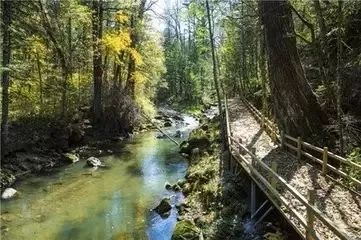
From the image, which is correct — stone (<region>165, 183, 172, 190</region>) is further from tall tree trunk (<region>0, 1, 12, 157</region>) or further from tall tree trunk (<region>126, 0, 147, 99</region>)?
tall tree trunk (<region>126, 0, 147, 99</region>)

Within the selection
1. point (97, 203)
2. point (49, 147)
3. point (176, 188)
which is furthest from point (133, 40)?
point (97, 203)

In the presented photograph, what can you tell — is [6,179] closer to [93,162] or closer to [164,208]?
[93,162]

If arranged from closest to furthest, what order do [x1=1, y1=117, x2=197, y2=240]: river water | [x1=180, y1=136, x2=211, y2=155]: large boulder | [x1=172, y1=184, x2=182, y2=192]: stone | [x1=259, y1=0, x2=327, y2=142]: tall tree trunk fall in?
[x1=1, y1=117, x2=197, y2=240]: river water, [x1=259, y1=0, x2=327, y2=142]: tall tree trunk, [x1=172, y1=184, x2=182, y2=192]: stone, [x1=180, y1=136, x2=211, y2=155]: large boulder

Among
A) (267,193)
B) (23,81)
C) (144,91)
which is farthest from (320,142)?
(144,91)

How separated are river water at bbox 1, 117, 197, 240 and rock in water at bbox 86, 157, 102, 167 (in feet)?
1.47

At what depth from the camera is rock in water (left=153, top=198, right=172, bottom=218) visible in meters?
13.7

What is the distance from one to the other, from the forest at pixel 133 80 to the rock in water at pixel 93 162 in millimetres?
270

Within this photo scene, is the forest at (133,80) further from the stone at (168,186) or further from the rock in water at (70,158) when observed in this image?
the stone at (168,186)

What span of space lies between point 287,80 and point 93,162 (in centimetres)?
1093

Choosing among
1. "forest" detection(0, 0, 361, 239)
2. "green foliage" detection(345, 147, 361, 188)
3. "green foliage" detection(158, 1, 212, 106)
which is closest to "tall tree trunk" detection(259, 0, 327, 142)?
"forest" detection(0, 0, 361, 239)

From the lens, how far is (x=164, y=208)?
46.0ft

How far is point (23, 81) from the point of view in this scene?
2081 cm

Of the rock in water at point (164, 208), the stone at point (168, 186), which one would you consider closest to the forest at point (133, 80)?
the rock in water at point (164, 208)

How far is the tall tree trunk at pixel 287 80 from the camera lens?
1418cm
